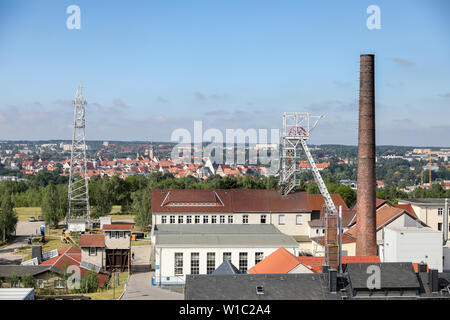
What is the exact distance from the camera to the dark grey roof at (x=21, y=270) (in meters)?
28.0

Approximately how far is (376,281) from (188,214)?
24.7 m

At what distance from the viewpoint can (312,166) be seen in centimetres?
4528

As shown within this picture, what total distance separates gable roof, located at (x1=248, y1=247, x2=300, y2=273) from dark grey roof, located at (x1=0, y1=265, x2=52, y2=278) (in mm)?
11758

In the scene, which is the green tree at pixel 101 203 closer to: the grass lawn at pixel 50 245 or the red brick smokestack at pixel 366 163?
the grass lawn at pixel 50 245

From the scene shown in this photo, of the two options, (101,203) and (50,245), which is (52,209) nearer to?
(101,203)

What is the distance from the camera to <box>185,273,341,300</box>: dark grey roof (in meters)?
18.5

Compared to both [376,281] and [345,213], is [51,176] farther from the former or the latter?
[376,281]

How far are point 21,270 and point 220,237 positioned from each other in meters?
11.6

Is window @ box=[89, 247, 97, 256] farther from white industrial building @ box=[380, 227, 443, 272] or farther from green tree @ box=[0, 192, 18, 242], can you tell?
white industrial building @ box=[380, 227, 443, 272]

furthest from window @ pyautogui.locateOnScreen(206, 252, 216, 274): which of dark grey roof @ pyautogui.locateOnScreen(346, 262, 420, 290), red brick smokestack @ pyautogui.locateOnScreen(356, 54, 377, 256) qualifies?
dark grey roof @ pyautogui.locateOnScreen(346, 262, 420, 290)

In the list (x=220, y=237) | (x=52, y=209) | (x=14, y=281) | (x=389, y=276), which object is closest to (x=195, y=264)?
(x=220, y=237)

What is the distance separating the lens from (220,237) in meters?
32.2

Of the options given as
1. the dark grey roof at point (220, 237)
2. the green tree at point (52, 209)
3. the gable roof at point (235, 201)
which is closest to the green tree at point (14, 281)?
the dark grey roof at point (220, 237)
